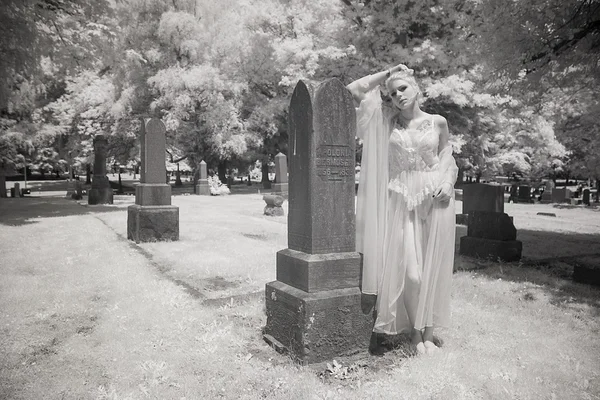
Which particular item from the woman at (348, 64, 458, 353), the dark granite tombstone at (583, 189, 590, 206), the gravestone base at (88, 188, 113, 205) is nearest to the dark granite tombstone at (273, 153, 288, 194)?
the gravestone base at (88, 188, 113, 205)

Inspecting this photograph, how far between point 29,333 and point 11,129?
2012 cm

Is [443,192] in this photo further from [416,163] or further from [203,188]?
[203,188]

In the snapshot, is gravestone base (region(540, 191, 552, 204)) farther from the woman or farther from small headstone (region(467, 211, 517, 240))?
the woman

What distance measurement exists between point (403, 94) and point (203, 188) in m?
25.5

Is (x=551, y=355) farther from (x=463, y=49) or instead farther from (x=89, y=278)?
(x=463, y=49)

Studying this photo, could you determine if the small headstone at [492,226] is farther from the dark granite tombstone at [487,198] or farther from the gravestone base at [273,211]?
the gravestone base at [273,211]

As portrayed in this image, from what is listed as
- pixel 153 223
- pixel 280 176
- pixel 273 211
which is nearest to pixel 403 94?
pixel 153 223

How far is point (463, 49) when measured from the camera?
64.4 ft

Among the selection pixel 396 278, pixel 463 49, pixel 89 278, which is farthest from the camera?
pixel 463 49

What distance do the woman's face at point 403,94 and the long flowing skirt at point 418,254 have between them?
82cm

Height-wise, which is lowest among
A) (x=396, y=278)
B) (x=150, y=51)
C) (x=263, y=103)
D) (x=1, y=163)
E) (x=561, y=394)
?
(x=561, y=394)

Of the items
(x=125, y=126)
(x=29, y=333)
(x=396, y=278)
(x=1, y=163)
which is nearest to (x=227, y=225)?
(x=29, y=333)

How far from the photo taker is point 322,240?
4074 millimetres

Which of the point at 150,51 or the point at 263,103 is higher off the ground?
the point at 150,51
